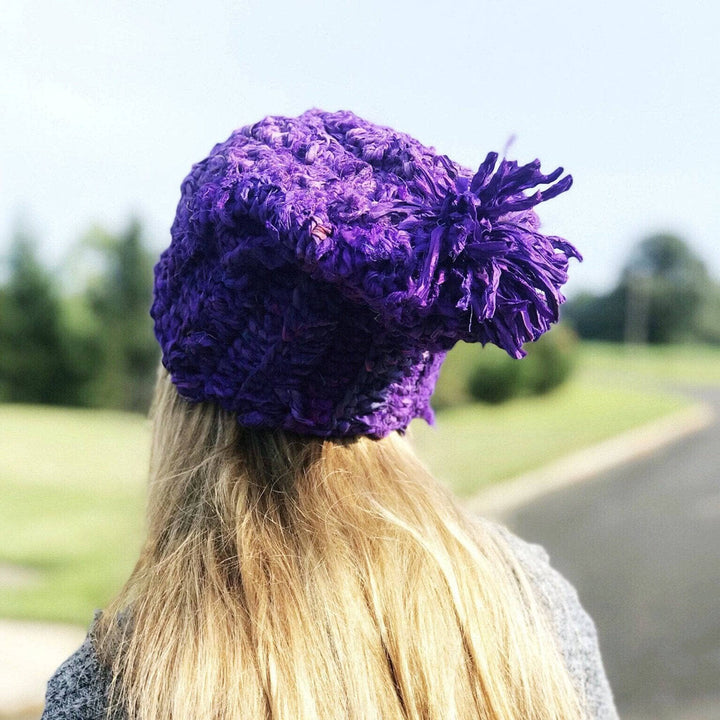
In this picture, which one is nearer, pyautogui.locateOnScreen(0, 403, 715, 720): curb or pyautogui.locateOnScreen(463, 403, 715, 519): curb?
pyautogui.locateOnScreen(0, 403, 715, 720): curb

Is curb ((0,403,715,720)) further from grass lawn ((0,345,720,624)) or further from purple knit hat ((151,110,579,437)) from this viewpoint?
purple knit hat ((151,110,579,437))

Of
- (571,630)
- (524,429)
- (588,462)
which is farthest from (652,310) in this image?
(571,630)

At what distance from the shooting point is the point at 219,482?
1.29 metres

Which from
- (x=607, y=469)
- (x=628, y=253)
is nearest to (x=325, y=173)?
(x=607, y=469)

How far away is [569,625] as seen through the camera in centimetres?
144

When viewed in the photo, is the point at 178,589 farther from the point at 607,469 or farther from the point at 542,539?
the point at 607,469

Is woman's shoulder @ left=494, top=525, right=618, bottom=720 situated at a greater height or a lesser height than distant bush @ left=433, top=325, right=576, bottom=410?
greater

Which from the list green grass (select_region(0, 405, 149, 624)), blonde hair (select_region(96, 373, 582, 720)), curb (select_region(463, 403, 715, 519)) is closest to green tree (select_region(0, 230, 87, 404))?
green grass (select_region(0, 405, 149, 624))

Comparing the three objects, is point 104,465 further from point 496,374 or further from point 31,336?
point 496,374

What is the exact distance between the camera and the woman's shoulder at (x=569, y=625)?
141cm

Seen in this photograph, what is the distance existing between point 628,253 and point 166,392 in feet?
168

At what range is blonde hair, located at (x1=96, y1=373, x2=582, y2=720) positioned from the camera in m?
1.13

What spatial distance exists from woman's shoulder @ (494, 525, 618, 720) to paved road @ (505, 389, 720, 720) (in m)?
3.82

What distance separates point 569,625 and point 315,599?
54 cm
